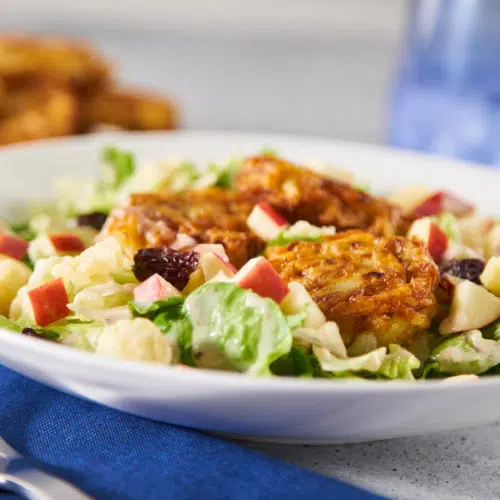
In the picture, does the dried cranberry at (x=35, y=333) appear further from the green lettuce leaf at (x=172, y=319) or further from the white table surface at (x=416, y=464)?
the white table surface at (x=416, y=464)

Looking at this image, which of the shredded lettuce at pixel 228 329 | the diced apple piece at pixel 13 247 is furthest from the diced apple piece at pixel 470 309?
the diced apple piece at pixel 13 247

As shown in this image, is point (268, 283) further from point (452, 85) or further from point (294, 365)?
point (452, 85)

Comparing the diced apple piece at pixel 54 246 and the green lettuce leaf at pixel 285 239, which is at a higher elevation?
the green lettuce leaf at pixel 285 239

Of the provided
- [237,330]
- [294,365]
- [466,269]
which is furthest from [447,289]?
[237,330]

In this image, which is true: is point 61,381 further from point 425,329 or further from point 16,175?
point 16,175

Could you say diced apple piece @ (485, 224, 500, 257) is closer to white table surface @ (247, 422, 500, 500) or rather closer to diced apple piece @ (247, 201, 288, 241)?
diced apple piece @ (247, 201, 288, 241)

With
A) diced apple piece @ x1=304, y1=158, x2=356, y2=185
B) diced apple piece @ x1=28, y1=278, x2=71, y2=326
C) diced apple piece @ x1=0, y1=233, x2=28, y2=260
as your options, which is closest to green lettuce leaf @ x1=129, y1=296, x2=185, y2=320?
diced apple piece @ x1=28, y1=278, x2=71, y2=326
